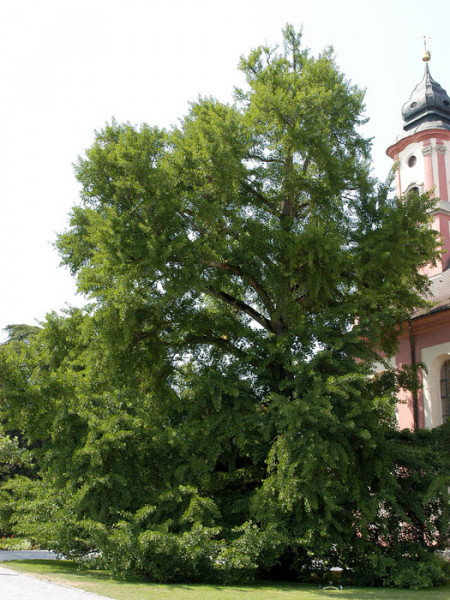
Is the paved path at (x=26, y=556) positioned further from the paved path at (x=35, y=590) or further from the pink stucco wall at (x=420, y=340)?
the pink stucco wall at (x=420, y=340)

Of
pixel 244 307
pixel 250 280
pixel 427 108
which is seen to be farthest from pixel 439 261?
pixel 250 280

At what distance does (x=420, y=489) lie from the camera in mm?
13727

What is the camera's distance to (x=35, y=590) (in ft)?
29.9

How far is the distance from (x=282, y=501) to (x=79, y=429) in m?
4.72

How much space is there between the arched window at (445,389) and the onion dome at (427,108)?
11.8 m

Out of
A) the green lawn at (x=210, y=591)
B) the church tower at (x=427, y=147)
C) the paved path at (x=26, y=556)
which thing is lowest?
the paved path at (x=26, y=556)

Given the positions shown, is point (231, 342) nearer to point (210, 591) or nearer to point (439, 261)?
point (210, 591)

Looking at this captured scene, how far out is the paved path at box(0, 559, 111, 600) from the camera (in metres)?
8.40

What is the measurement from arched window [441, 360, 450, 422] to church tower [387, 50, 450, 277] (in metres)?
5.62

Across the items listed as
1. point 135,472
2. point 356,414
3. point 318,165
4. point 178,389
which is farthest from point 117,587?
point 318,165

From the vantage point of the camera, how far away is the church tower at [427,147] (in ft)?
82.9

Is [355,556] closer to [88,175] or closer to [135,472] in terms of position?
[135,472]

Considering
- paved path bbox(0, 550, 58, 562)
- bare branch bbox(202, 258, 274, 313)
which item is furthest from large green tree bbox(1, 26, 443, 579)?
paved path bbox(0, 550, 58, 562)

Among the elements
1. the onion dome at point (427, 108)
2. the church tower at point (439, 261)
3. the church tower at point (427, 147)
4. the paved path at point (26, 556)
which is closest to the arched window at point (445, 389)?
the church tower at point (439, 261)
